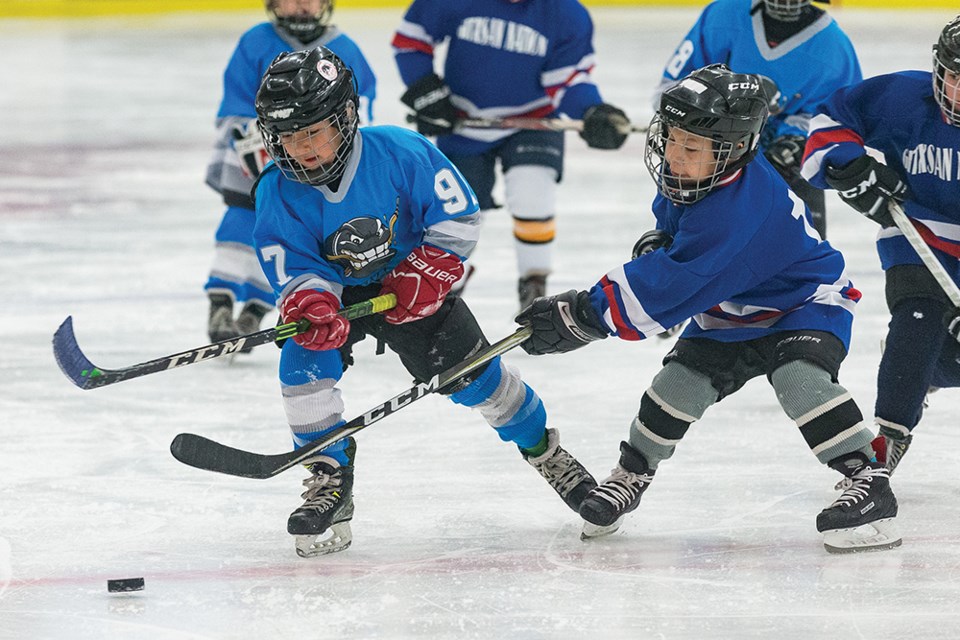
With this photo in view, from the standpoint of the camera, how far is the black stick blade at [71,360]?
247cm

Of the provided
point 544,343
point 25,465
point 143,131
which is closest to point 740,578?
point 544,343

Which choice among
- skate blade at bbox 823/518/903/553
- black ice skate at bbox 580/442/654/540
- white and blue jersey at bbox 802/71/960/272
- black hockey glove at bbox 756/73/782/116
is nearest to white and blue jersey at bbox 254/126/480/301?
Result: black ice skate at bbox 580/442/654/540

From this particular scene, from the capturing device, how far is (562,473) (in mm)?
2754

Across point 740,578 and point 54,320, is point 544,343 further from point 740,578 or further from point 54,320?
point 54,320

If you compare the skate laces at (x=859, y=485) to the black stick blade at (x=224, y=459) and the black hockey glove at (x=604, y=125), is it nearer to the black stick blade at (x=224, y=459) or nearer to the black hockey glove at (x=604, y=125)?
the black stick blade at (x=224, y=459)

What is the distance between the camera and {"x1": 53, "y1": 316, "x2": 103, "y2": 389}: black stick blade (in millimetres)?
2473

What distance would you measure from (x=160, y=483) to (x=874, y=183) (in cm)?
152

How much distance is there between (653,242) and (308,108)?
0.63m

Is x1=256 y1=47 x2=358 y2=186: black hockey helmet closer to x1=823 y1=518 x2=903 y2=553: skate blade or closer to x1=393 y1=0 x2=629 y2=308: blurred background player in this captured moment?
x1=823 y1=518 x2=903 y2=553: skate blade

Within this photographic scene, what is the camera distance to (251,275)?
4164 millimetres

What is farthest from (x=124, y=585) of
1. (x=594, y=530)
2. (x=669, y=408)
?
(x=669, y=408)

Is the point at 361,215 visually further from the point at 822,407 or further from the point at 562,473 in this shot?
the point at 822,407

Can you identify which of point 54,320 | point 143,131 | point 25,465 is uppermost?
point 25,465

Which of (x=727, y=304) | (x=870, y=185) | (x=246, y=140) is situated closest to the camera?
(x=727, y=304)
